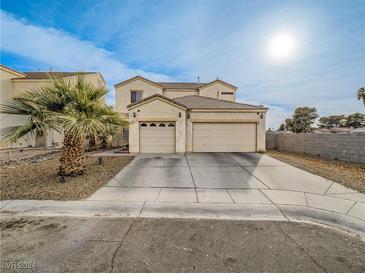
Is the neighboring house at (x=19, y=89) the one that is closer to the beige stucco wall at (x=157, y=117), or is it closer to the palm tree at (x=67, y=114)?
the beige stucco wall at (x=157, y=117)

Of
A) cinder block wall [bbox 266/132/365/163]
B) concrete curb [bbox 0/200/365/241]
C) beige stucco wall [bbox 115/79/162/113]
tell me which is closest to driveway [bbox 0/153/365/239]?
concrete curb [bbox 0/200/365/241]

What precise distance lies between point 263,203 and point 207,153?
8098 millimetres

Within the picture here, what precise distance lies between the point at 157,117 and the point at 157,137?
1.35m

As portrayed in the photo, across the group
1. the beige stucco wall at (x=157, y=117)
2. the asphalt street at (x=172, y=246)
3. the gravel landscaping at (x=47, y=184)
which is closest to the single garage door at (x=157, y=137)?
the beige stucco wall at (x=157, y=117)

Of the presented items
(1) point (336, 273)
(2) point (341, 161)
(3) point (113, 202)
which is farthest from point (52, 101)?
(2) point (341, 161)

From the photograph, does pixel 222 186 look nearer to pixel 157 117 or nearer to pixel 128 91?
pixel 157 117

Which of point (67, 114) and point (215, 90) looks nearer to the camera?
point (67, 114)

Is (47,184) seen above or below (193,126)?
below

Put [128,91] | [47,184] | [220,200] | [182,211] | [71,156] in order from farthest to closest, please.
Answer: [128,91]
[71,156]
[47,184]
[220,200]
[182,211]

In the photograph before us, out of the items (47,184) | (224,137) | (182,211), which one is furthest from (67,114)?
(224,137)

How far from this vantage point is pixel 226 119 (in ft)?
44.9

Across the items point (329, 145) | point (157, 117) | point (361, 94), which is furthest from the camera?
point (361, 94)

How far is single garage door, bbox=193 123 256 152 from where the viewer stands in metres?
13.5

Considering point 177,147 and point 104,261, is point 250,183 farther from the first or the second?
point 177,147
